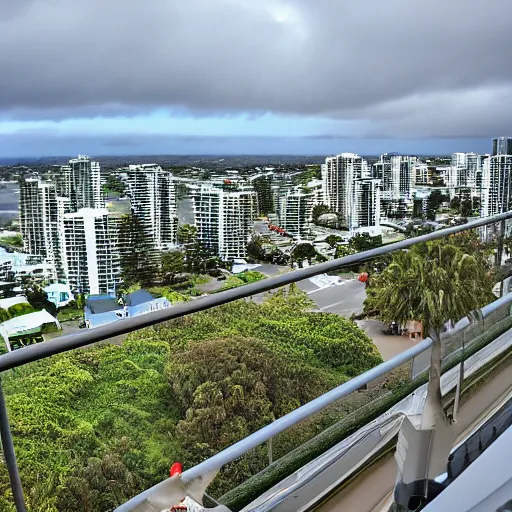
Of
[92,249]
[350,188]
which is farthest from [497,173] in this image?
[92,249]

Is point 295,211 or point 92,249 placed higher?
point 295,211

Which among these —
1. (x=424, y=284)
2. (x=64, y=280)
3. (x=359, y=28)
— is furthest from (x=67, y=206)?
(x=424, y=284)

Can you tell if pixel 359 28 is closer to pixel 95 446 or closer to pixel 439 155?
pixel 439 155

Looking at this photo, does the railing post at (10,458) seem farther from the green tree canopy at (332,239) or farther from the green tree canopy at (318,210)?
the green tree canopy at (318,210)

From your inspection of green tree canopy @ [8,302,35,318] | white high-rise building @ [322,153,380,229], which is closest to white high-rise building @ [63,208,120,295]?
green tree canopy @ [8,302,35,318]

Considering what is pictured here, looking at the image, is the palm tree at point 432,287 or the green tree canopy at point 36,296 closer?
the palm tree at point 432,287

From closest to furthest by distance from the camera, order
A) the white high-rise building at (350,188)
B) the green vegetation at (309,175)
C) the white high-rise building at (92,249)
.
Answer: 1. the white high-rise building at (350,188)
2. the white high-rise building at (92,249)
3. the green vegetation at (309,175)

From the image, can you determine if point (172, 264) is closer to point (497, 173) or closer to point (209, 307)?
point (497, 173)

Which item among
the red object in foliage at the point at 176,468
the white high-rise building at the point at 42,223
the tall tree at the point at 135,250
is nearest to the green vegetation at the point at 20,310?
the white high-rise building at the point at 42,223
